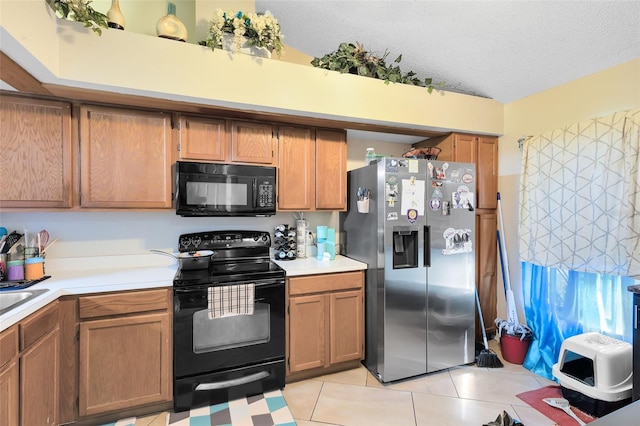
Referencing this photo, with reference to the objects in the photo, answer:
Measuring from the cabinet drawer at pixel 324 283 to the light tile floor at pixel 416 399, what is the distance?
747 millimetres

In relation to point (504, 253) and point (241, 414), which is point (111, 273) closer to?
point (241, 414)

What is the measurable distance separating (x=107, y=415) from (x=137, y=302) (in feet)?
2.46

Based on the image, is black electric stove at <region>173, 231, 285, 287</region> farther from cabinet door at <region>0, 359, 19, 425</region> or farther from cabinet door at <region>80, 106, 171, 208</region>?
cabinet door at <region>0, 359, 19, 425</region>

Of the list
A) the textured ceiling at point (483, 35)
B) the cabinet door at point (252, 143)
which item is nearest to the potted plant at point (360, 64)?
the textured ceiling at point (483, 35)

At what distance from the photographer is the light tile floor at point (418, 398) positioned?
191 centimetres

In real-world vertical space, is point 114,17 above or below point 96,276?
above

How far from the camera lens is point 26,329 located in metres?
1.42

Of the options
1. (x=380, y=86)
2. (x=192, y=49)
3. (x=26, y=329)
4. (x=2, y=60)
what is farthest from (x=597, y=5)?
(x=26, y=329)

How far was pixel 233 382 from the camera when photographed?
6.76 ft

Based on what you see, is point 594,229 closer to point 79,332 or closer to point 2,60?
point 79,332

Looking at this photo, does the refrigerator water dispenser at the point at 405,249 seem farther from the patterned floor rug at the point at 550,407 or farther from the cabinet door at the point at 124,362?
the cabinet door at the point at 124,362

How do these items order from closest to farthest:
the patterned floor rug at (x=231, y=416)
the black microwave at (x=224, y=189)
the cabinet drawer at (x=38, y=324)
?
the cabinet drawer at (x=38, y=324)
the patterned floor rug at (x=231, y=416)
the black microwave at (x=224, y=189)

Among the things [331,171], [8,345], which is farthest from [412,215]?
[8,345]

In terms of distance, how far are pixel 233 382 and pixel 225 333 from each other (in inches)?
14.0
